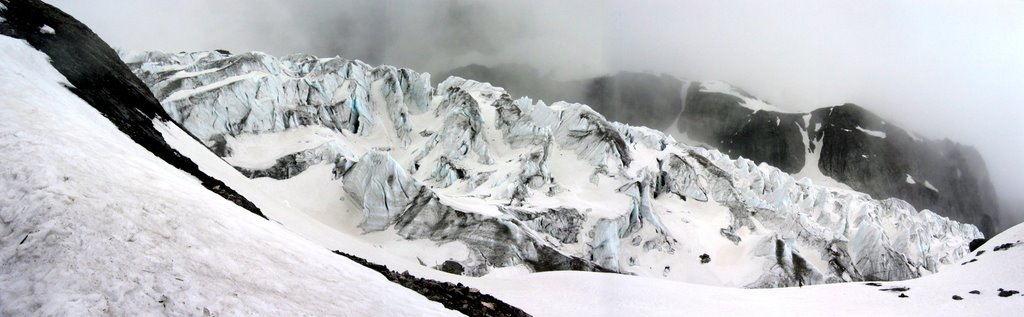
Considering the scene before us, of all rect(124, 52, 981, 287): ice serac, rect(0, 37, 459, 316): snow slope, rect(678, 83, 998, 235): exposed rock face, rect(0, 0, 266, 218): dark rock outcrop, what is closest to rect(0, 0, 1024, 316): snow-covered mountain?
rect(0, 37, 459, 316): snow slope

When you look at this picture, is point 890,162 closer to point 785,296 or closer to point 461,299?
point 785,296

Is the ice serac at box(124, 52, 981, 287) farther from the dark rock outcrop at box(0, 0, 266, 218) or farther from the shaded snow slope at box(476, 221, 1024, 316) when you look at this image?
the dark rock outcrop at box(0, 0, 266, 218)

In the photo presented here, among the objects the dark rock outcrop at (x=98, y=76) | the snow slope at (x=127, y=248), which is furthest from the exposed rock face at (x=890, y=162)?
the snow slope at (x=127, y=248)

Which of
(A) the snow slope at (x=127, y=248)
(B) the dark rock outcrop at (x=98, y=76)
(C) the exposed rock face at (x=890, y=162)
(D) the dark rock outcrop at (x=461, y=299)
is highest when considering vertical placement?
(C) the exposed rock face at (x=890, y=162)

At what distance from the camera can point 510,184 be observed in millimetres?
60438

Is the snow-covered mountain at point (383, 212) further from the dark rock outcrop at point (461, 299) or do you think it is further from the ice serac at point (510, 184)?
the ice serac at point (510, 184)

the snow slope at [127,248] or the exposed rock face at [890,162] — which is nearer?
the snow slope at [127,248]

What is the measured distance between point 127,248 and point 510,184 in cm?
5408

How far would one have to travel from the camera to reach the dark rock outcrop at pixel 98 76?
16.4 m

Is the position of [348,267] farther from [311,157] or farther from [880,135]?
[880,135]

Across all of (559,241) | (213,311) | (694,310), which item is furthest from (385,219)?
(213,311)

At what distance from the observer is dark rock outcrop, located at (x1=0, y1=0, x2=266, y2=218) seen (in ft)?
53.9

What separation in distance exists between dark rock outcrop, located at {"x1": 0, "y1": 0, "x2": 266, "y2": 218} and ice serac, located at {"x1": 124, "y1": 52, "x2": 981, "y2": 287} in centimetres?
2115

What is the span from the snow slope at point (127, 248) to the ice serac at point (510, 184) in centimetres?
3093
